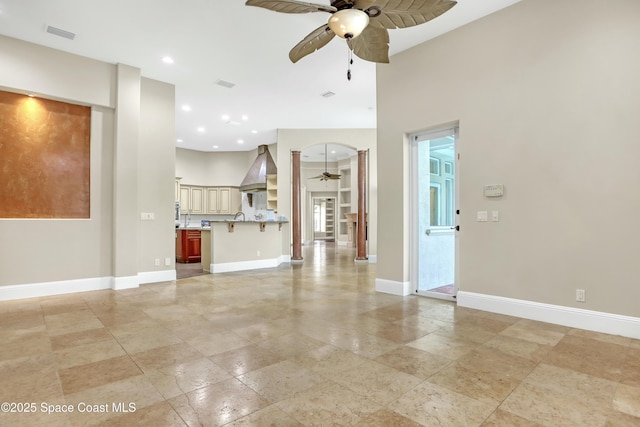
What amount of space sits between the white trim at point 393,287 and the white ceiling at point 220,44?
332 centimetres

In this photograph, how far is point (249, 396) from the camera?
197 centimetres

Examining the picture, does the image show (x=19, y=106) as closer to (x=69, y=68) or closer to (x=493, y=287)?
(x=69, y=68)

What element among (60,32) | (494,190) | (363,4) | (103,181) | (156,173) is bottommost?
(494,190)

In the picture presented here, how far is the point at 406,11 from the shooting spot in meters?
2.48

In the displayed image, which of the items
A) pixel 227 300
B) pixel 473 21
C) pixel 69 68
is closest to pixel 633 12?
pixel 473 21

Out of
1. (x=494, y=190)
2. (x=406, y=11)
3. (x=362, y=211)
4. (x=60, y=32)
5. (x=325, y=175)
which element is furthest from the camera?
(x=325, y=175)

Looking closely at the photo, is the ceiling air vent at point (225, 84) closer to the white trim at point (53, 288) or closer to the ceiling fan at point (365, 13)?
the ceiling fan at point (365, 13)

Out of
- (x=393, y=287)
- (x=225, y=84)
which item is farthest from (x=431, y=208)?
(x=225, y=84)

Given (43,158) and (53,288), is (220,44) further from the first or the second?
(53,288)

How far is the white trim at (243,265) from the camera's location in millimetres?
6809

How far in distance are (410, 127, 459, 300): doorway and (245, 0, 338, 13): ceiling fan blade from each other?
104 inches

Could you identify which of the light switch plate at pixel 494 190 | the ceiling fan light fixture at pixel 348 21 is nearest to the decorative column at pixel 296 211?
the light switch plate at pixel 494 190

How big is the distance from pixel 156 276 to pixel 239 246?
190cm

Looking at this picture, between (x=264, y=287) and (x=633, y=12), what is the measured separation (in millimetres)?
5316
